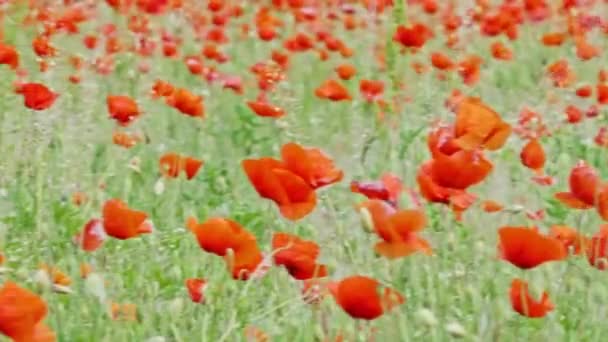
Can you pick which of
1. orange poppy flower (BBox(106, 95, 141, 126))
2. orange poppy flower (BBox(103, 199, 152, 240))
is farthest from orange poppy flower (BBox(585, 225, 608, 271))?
orange poppy flower (BBox(106, 95, 141, 126))

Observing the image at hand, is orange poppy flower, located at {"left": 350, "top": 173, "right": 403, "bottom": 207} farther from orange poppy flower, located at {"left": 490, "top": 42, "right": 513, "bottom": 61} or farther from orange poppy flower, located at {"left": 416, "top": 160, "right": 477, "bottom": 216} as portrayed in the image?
orange poppy flower, located at {"left": 490, "top": 42, "right": 513, "bottom": 61}

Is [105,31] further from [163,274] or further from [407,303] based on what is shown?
[407,303]

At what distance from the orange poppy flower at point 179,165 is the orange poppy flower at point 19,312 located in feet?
3.42

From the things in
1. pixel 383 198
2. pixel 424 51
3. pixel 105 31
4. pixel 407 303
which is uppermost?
pixel 383 198

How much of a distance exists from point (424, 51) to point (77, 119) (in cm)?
205

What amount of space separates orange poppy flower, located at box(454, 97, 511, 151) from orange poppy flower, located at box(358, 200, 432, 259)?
0.59 ft

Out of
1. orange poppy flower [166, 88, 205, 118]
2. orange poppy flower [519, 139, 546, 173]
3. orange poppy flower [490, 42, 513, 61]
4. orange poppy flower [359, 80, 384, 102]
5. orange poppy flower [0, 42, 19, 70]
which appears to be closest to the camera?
orange poppy flower [519, 139, 546, 173]

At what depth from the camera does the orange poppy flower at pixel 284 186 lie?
1.76 m

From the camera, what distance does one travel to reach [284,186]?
1759 mm

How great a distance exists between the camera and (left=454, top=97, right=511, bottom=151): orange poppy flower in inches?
73.5

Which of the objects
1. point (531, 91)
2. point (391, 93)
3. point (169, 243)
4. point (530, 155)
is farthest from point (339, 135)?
point (530, 155)

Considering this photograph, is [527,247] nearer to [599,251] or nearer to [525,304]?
[525,304]

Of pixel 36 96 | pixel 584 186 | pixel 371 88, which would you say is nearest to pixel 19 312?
pixel 584 186

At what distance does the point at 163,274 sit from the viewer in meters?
2.64
